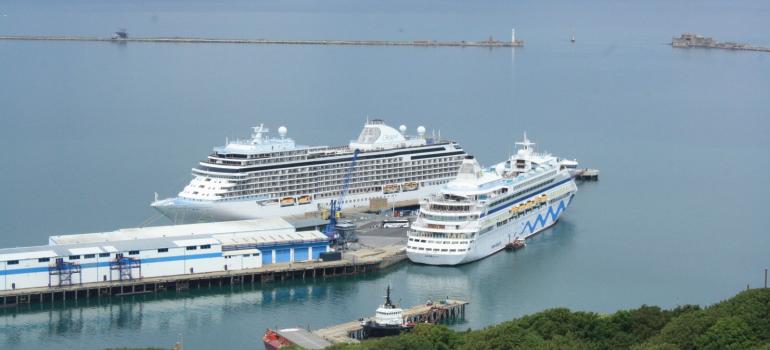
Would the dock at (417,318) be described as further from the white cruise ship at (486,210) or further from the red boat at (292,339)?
the white cruise ship at (486,210)

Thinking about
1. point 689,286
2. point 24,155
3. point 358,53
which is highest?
point 358,53

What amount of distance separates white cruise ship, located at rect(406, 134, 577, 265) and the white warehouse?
282 centimetres

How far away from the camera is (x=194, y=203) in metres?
40.3

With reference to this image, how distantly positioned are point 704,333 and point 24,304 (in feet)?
51.6

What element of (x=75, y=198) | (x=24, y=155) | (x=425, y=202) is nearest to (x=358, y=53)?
(x=24, y=155)

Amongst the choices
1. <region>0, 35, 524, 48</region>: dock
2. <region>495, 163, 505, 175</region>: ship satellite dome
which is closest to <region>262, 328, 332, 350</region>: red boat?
<region>495, 163, 505, 175</region>: ship satellite dome

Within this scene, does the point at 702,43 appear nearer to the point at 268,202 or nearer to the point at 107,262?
the point at 268,202

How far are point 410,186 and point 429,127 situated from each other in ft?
56.8

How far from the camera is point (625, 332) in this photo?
26000mm

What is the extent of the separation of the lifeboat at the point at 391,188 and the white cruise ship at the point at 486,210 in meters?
3.71

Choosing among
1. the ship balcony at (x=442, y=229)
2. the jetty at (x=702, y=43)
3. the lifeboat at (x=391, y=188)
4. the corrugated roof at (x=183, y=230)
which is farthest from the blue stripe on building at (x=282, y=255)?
the jetty at (x=702, y=43)

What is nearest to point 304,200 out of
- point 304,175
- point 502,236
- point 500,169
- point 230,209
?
point 304,175

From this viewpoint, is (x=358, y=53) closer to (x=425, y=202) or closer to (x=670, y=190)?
(x=670, y=190)

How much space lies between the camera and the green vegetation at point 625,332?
947 inches
